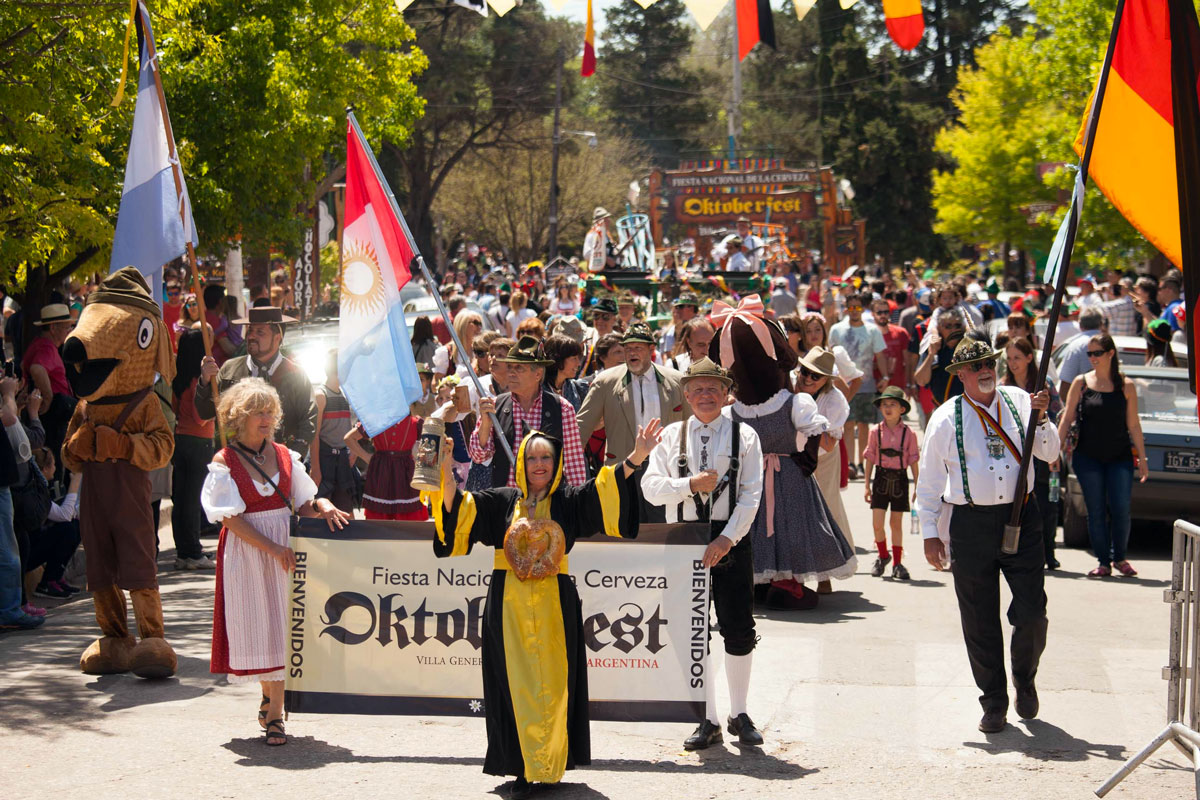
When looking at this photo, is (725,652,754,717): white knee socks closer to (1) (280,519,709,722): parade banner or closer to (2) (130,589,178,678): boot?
(1) (280,519,709,722): parade banner

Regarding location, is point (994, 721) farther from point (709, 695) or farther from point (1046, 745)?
point (709, 695)

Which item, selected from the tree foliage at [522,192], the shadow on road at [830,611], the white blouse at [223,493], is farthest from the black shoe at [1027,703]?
the tree foliage at [522,192]

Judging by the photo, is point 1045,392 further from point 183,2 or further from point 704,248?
point 704,248

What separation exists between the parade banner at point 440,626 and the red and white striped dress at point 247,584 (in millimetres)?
85

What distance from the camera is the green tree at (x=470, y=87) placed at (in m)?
43.3

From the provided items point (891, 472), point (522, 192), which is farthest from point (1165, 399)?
point (522, 192)

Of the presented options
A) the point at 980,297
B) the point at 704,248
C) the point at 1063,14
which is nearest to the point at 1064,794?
the point at 1063,14

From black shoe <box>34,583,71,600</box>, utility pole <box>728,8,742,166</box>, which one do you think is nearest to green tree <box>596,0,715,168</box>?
utility pole <box>728,8,742,166</box>

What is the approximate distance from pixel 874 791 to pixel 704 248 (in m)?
39.2

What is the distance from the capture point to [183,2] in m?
11.5

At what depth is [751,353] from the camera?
841cm

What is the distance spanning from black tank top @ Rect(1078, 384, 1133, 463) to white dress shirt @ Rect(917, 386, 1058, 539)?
13.3 feet

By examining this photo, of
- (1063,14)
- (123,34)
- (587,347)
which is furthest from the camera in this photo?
(1063,14)

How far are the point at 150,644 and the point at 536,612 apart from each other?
8.77ft
